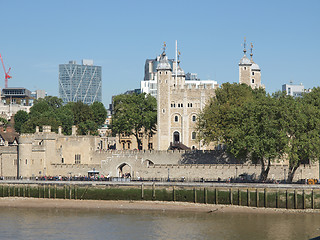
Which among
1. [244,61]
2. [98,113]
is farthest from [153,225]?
[98,113]

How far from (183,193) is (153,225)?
454 inches

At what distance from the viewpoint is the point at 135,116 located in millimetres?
106875

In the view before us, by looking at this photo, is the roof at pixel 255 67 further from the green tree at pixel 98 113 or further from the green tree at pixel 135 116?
the green tree at pixel 98 113

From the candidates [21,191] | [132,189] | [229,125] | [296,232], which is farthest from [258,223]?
[21,191]

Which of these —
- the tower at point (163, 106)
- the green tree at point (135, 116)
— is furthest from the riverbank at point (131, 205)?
A: the green tree at point (135, 116)

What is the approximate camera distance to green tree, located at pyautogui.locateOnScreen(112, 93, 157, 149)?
10706cm

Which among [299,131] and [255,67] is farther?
[255,67]

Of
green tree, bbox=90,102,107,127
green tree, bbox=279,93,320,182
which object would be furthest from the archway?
green tree, bbox=90,102,107,127

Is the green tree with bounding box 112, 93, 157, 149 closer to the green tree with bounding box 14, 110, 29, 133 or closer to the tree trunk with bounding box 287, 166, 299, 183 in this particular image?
the green tree with bounding box 14, 110, 29, 133

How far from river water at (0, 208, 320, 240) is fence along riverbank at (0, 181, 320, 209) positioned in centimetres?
258

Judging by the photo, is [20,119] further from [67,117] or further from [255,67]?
[255,67]

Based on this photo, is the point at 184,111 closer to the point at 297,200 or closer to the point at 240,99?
the point at 240,99

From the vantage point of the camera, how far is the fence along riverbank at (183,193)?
64.6 metres

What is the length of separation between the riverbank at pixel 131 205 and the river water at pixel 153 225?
4.39 ft
